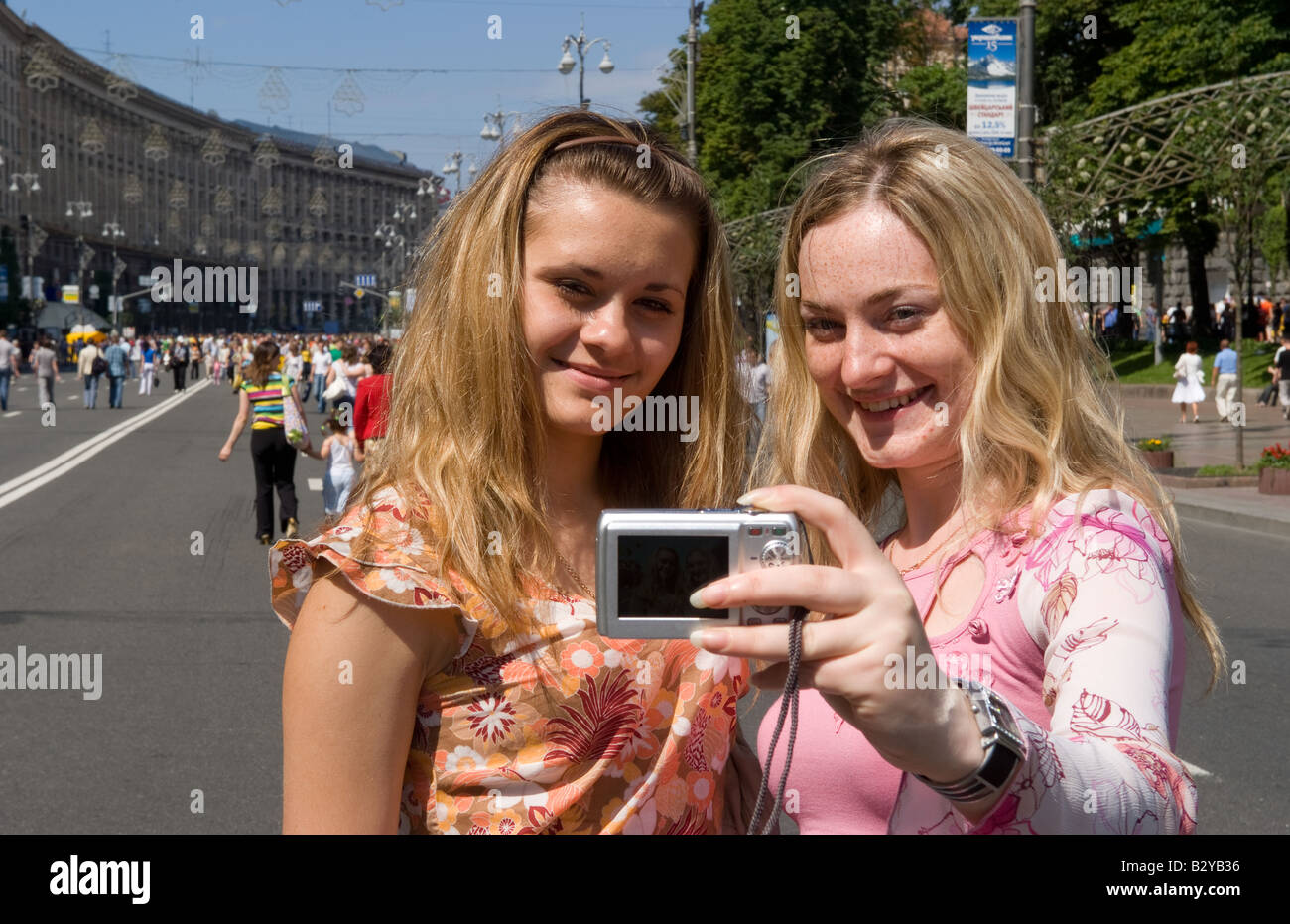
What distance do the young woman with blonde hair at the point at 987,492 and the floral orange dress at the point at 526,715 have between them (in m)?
0.20

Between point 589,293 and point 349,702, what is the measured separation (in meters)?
0.63

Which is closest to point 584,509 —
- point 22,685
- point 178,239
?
point 22,685

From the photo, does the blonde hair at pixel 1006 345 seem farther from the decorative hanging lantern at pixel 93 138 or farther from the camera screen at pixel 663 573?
the decorative hanging lantern at pixel 93 138

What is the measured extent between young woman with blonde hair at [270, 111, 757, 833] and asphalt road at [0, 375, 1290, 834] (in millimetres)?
773

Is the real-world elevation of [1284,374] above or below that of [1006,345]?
above

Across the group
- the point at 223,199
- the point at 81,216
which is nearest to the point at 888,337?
the point at 223,199

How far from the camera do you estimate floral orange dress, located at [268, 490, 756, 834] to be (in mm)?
1955

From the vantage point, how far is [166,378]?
6894 cm

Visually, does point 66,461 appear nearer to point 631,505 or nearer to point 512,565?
point 631,505

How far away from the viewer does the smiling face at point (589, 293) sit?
2.06 metres

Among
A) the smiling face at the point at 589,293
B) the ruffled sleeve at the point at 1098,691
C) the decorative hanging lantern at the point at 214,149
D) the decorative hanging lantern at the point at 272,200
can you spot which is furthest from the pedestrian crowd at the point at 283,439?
the decorative hanging lantern at the point at 272,200

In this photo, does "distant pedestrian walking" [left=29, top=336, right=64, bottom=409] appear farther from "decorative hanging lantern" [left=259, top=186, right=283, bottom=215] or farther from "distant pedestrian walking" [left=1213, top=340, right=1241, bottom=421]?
"decorative hanging lantern" [left=259, top=186, right=283, bottom=215]

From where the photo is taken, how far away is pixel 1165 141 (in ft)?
61.4
